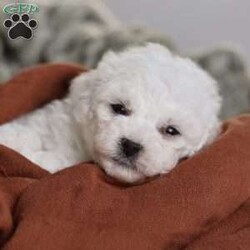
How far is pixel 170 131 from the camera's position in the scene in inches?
60.1

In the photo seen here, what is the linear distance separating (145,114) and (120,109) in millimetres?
61

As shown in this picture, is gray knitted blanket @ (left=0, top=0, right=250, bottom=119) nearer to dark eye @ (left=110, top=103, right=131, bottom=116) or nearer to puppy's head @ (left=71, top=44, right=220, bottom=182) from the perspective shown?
puppy's head @ (left=71, top=44, right=220, bottom=182)

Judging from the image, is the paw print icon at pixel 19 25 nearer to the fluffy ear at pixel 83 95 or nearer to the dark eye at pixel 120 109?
the fluffy ear at pixel 83 95

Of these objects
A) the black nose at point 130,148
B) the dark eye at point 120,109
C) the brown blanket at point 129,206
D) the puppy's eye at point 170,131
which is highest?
the dark eye at point 120,109

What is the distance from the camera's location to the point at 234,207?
142 cm

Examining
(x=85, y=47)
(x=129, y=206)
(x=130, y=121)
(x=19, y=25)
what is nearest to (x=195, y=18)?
(x=85, y=47)

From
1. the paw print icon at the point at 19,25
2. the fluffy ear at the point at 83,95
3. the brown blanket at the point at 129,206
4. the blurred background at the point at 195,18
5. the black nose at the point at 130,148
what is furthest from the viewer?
the blurred background at the point at 195,18

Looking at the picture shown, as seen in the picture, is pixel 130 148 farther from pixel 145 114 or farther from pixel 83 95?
pixel 83 95

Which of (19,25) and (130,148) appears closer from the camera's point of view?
(130,148)

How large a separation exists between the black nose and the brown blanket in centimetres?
7

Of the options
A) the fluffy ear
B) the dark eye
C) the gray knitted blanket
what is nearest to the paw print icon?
the gray knitted blanket

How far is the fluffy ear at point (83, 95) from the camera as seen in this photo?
1606 mm

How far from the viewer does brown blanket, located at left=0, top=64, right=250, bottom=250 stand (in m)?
1.30


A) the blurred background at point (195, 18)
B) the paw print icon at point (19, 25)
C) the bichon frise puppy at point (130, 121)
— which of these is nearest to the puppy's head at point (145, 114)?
the bichon frise puppy at point (130, 121)
